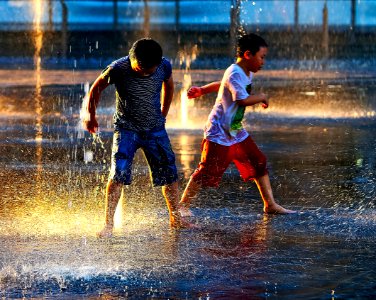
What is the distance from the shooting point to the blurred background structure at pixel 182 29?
1096 inches

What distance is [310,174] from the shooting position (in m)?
10.1

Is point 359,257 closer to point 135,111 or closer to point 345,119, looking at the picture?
point 135,111

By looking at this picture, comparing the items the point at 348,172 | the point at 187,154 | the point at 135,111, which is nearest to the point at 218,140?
the point at 135,111

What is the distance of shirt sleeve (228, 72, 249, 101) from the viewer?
7.92 meters

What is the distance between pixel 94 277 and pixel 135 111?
65.3 inches

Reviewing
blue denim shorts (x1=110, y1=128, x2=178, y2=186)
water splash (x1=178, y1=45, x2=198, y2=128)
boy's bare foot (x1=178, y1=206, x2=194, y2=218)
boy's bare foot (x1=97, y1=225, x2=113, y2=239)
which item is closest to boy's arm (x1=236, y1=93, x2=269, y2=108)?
blue denim shorts (x1=110, y1=128, x2=178, y2=186)

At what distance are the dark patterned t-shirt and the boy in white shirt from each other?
47 centimetres

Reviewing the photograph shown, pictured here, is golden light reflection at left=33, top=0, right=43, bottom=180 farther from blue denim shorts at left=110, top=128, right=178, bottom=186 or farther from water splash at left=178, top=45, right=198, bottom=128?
blue denim shorts at left=110, top=128, right=178, bottom=186

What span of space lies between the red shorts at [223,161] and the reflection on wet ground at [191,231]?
0.89ft

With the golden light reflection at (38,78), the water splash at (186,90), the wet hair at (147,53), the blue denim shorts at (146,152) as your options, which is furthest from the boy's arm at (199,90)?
the golden light reflection at (38,78)

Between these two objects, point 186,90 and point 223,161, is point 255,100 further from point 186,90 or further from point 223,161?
point 186,90

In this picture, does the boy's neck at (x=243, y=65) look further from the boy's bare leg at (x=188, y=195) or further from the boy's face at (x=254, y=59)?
the boy's bare leg at (x=188, y=195)

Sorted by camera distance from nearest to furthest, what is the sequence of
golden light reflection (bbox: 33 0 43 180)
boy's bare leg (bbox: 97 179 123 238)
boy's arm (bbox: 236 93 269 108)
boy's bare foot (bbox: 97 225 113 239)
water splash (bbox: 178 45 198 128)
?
boy's bare foot (bbox: 97 225 113 239)
boy's bare leg (bbox: 97 179 123 238)
boy's arm (bbox: 236 93 269 108)
golden light reflection (bbox: 33 0 43 180)
water splash (bbox: 178 45 198 128)

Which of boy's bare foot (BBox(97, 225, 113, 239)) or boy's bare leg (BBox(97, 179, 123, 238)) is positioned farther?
boy's bare leg (BBox(97, 179, 123, 238))
